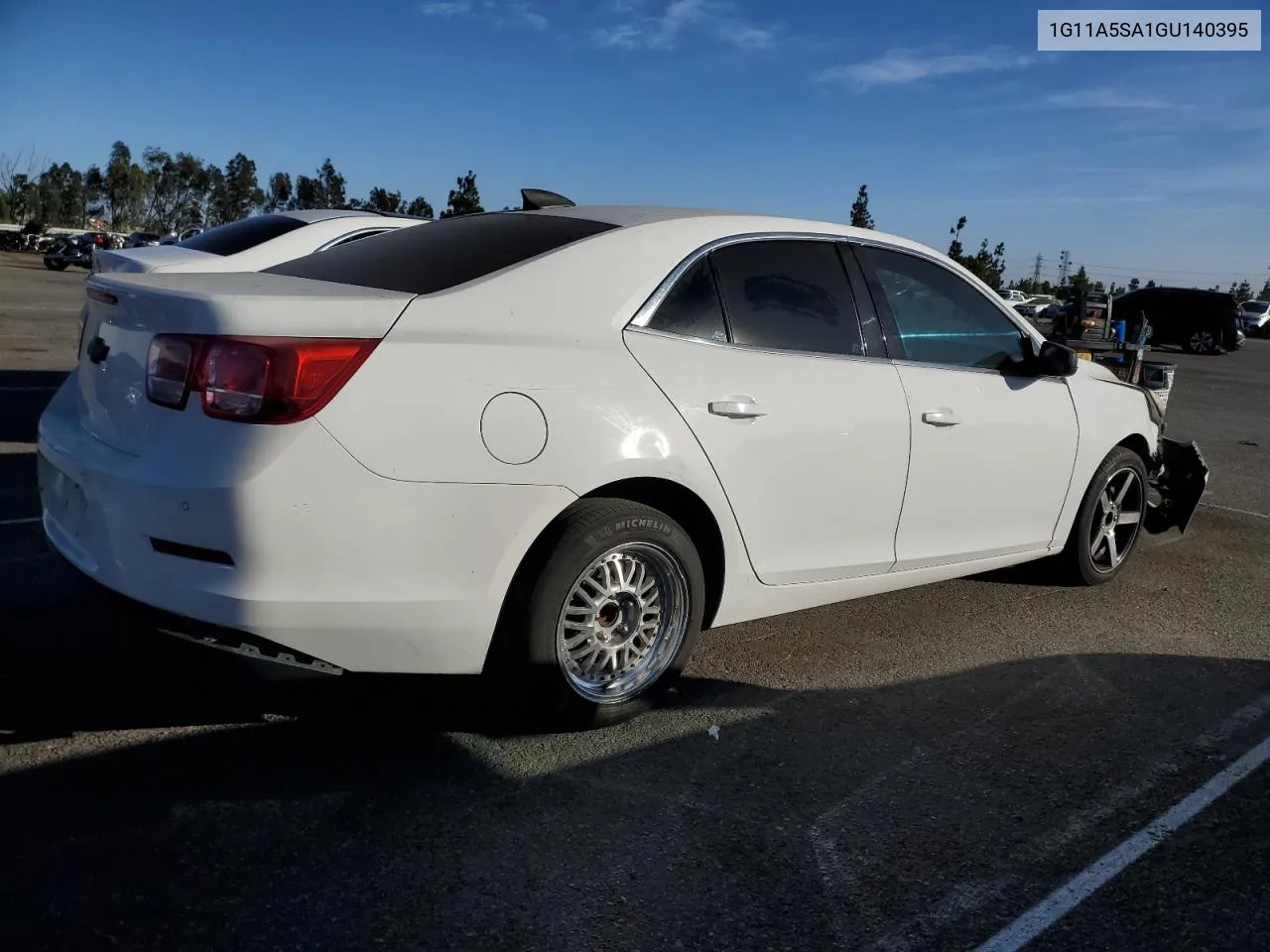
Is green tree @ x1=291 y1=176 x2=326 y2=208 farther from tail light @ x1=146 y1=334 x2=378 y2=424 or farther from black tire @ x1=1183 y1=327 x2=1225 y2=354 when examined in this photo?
tail light @ x1=146 y1=334 x2=378 y2=424

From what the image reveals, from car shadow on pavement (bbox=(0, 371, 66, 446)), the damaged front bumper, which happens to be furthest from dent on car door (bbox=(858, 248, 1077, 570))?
car shadow on pavement (bbox=(0, 371, 66, 446))

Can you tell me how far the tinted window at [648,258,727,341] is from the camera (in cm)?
364

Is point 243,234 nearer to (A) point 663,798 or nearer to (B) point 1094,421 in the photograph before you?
(B) point 1094,421

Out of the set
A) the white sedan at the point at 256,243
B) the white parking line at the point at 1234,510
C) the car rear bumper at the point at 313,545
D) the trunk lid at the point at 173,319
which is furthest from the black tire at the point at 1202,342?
the trunk lid at the point at 173,319

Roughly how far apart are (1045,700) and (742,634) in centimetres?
121

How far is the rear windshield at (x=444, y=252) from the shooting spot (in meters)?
3.52

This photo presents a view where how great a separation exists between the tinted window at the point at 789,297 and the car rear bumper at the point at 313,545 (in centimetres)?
105

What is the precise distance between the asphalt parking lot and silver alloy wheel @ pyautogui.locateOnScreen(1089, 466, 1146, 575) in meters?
0.76

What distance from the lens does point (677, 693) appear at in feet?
13.1

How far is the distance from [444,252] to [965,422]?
6.94 ft

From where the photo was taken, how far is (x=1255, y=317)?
46156 millimetres

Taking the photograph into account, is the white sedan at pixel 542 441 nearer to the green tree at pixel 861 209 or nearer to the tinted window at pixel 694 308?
the tinted window at pixel 694 308

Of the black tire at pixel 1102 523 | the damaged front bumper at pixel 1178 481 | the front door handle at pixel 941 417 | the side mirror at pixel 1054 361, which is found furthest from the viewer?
the damaged front bumper at pixel 1178 481

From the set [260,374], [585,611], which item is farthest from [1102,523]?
[260,374]
